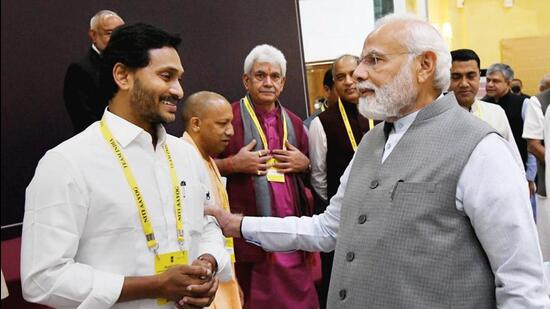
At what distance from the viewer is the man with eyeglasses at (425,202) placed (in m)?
1.75

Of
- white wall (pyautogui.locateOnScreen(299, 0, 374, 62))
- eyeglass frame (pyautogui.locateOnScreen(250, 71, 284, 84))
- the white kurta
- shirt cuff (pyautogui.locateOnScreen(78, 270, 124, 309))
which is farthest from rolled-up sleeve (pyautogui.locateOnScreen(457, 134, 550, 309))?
white wall (pyautogui.locateOnScreen(299, 0, 374, 62))

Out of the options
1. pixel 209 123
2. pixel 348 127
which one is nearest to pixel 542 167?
pixel 348 127

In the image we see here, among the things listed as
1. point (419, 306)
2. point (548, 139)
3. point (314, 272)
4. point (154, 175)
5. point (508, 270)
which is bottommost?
point (314, 272)

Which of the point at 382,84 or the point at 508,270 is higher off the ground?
the point at 382,84

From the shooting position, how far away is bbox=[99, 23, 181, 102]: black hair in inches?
77.6

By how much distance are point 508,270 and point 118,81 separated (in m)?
1.29

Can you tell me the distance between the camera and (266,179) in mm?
3672

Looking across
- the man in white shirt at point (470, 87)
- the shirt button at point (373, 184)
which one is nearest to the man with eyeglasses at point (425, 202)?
the shirt button at point (373, 184)

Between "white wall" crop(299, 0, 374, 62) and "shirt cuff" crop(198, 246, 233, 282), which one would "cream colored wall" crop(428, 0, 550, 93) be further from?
"shirt cuff" crop(198, 246, 233, 282)

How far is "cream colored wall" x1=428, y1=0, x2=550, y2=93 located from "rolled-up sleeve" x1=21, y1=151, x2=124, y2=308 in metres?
7.48

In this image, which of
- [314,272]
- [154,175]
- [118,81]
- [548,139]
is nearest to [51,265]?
[154,175]

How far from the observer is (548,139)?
4.28 meters

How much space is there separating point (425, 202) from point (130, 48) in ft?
3.33

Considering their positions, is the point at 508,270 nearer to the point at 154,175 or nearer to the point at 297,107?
the point at 154,175
